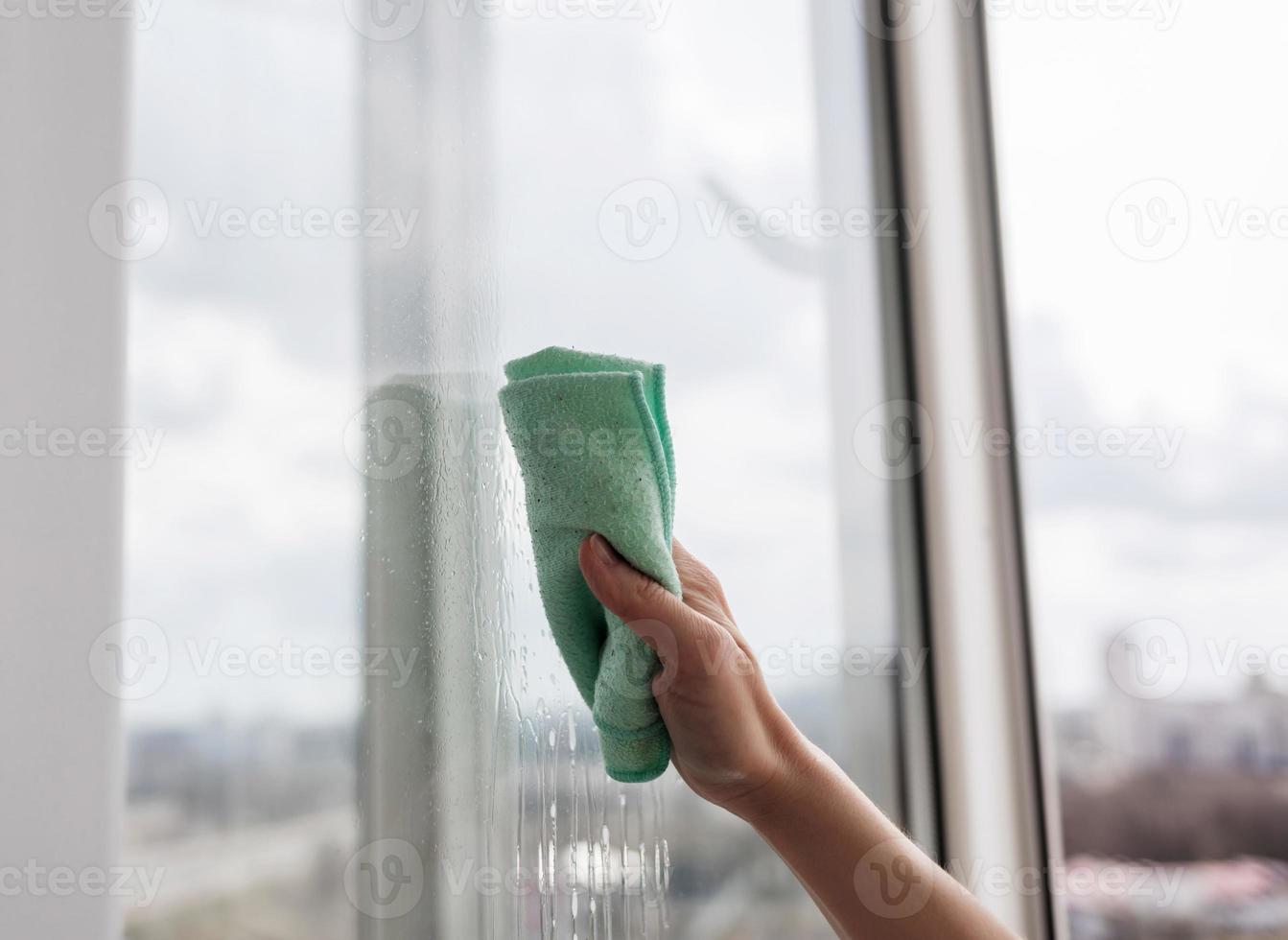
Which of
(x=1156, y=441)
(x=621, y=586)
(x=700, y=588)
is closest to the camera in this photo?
(x=621, y=586)

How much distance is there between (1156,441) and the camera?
1060 millimetres

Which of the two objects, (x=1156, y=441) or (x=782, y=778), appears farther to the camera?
(x=1156, y=441)

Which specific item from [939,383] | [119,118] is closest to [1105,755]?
[939,383]

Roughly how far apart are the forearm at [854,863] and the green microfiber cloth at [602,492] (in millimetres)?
92

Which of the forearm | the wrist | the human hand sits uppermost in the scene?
the human hand

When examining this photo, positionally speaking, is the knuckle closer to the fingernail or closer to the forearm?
the fingernail

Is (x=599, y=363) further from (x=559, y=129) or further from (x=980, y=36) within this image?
(x=980, y=36)

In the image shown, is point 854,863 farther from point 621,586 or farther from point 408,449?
point 408,449

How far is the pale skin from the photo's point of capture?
0.59 m

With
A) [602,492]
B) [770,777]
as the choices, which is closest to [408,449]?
[602,492]

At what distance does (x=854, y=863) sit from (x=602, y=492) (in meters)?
0.27

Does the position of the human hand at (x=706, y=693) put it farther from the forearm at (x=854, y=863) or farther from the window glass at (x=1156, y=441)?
the window glass at (x=1156, y=441)

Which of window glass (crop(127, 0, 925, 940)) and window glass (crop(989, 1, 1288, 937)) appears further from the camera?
window glass (crop(989, 1, 1288, 937))

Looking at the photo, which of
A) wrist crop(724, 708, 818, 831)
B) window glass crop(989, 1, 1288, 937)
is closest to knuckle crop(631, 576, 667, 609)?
wrist crop(724, 708, 818, 831)
